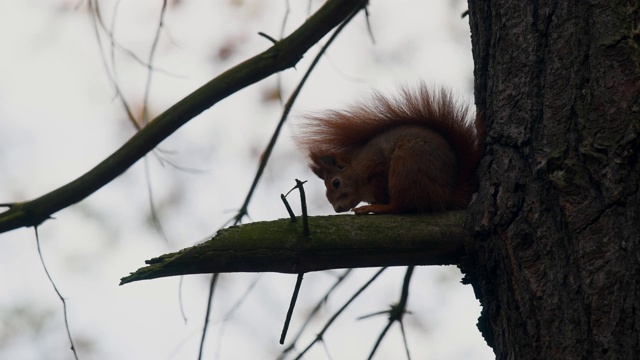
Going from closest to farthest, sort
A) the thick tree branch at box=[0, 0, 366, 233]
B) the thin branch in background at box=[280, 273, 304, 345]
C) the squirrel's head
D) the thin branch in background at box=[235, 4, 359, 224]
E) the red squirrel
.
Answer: the thin branch in background at box=[280, 273, 304, 345], the thick tree branch at box=[0, 0, 366, 233], the red squirrel, the thin branch in background at box=[235, 4, 359, 224], the squirrel's head

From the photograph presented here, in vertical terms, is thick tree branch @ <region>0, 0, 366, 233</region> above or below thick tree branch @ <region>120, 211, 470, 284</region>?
above

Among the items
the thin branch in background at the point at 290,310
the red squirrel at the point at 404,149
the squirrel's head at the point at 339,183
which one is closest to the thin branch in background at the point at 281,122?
the red squirrel at the point at 404,149

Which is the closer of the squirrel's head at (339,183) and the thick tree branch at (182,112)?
the thick tree branch at (182,112)

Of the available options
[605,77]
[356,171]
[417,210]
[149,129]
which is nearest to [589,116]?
[605,77]

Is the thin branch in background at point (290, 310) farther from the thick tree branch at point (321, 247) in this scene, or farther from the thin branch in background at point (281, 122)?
the thin branch in background at point (281, 122)

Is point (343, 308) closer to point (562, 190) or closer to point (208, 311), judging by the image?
point (208, 311)

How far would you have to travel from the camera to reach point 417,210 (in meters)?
2.09

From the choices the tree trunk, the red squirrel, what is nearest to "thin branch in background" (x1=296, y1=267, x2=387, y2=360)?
the red squirrel

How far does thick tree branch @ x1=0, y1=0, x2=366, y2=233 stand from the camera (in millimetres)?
1984

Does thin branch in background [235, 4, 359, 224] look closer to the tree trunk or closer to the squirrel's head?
the squirrel's head

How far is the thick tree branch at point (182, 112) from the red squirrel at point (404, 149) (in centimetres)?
43

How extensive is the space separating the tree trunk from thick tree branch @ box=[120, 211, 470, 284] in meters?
0.09

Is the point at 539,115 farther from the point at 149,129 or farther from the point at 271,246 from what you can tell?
the point at 149,129

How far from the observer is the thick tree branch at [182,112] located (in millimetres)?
1984
